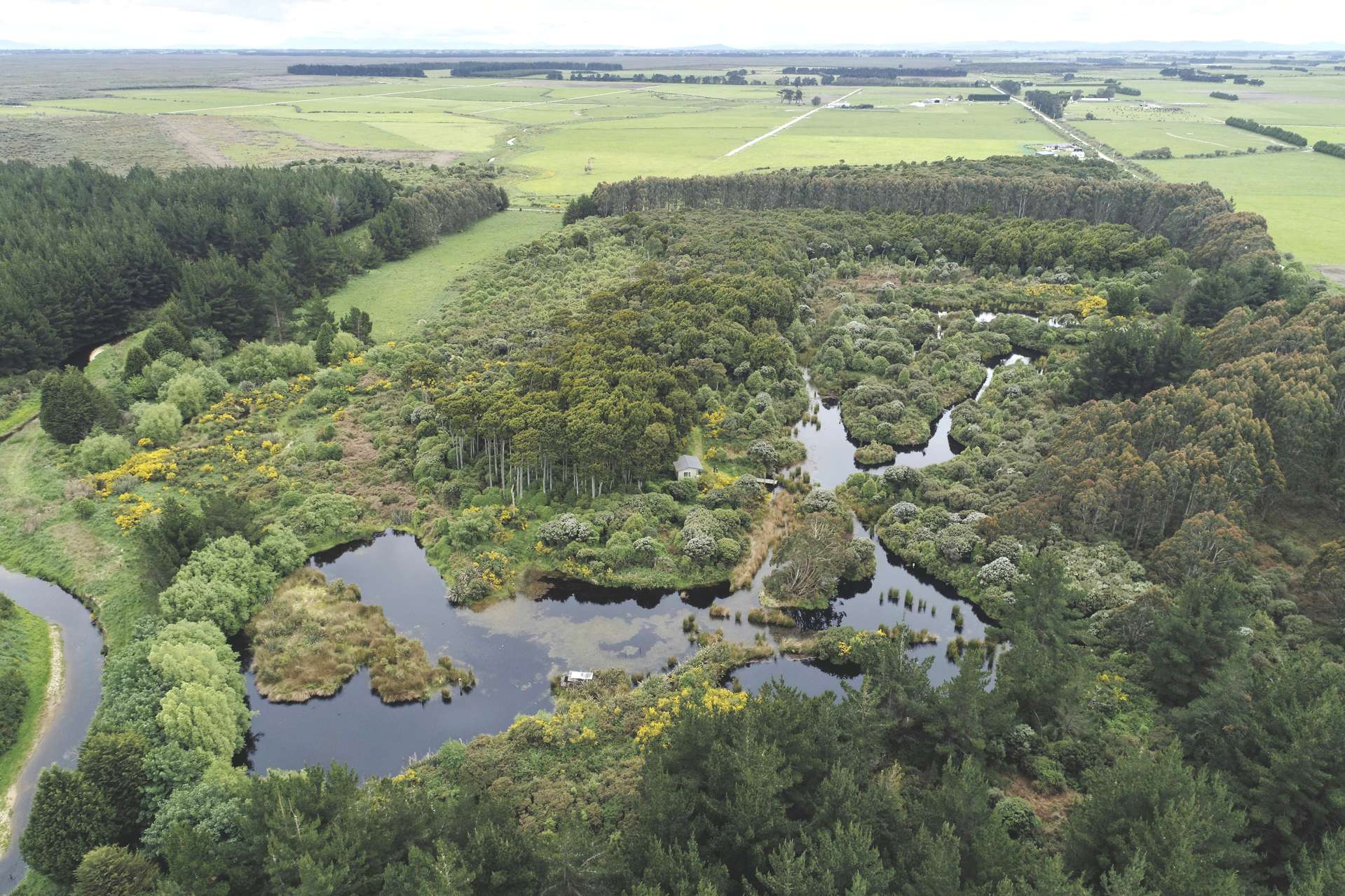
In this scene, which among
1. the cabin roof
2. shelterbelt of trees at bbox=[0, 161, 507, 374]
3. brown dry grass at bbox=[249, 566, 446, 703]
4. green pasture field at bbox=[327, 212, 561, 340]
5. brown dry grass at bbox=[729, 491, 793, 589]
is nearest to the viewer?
brown dry grass at bbox=[249, 566, 446, 703]

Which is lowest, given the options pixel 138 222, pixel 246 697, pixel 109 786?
pixel 246 697

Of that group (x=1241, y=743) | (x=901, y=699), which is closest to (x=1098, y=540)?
(x=1241, y=743)

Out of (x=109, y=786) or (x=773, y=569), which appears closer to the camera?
(x=109, y=786)

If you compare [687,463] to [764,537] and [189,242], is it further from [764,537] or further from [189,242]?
[189,242]

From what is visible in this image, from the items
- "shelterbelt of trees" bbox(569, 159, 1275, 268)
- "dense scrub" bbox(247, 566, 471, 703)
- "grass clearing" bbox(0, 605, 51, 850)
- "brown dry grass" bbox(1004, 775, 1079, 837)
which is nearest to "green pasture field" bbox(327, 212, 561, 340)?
"shelterbelt of trees" bbox(569, 159, 1275, 268)

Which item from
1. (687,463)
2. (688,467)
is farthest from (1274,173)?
(688,467)

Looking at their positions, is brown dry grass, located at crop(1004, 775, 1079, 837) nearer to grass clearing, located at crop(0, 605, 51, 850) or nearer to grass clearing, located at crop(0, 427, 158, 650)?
grass clearing, located at crop(0, 605, 51, 850)

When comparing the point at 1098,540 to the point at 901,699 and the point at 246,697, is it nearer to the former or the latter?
the point at 901,699
